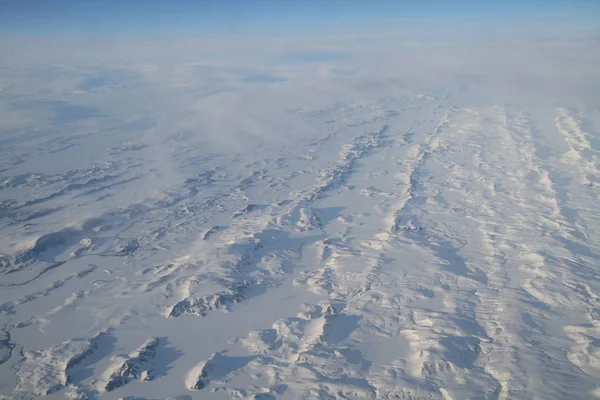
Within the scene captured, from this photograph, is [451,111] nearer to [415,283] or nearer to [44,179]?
[415,283]

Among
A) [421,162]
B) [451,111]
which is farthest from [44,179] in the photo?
[451,111]

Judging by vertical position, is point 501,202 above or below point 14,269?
below

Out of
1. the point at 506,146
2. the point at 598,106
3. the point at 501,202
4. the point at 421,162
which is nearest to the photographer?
the point at 501,202

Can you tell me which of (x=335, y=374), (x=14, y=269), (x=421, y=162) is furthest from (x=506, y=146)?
(x=14, y=269)

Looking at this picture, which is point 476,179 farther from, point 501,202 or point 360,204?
point 360,204

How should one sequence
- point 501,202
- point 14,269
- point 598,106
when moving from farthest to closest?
point 598,106 < point 501,202 < point 14,269

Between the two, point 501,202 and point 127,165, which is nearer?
point 501,202
